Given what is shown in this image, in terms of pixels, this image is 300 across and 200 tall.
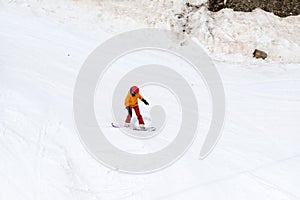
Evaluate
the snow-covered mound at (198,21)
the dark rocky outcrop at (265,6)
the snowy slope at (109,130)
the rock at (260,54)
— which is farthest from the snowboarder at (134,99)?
the dark rocky outcrop at (265,6)

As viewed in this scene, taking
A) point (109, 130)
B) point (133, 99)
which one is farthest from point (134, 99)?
point (109, 130)

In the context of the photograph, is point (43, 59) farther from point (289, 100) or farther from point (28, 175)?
point (289, 100)

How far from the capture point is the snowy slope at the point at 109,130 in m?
9.26

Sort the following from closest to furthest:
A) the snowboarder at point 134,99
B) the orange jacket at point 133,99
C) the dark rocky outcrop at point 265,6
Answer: the snowboarder at point 134,99 < the orange jacket at point 133,99 < the dark rocky outcrop at point 265,6

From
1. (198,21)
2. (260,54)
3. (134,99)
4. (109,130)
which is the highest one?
(198,21)

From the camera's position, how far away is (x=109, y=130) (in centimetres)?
1127

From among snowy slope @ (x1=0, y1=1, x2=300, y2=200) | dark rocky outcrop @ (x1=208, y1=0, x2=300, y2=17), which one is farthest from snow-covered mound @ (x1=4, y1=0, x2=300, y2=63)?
dark rocky outcrop @ (x1=208, y1=0, x2=300, y2=17)

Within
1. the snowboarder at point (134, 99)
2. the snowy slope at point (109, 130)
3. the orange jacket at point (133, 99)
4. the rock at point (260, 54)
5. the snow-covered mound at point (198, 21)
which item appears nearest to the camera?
the snowy slope at point (109, 130)

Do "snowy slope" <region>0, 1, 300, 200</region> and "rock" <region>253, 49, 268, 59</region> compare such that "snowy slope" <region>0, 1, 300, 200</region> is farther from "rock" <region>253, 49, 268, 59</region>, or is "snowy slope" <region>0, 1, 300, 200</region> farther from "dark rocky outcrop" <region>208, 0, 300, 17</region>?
"dark rocky outcrop" <region>208, 0, 300, 17</region>

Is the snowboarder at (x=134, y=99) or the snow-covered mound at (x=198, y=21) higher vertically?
the snow-covered mound at (x=198, y=21)

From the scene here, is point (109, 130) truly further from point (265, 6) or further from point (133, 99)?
point (265, 6)

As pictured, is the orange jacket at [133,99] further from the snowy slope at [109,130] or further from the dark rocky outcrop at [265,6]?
the dark rocky outcrop at [265,6]

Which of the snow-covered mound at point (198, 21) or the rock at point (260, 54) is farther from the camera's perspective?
the snow-covered mound at point (198, 21)

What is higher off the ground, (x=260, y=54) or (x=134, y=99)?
(x=260, y=54)
